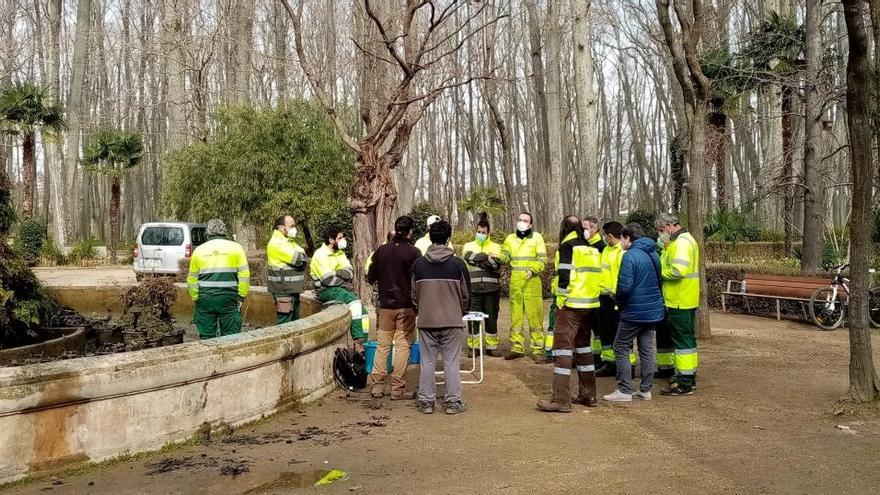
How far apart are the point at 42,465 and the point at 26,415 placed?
1.20 feet

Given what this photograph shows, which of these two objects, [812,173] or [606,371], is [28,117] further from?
[606,371]

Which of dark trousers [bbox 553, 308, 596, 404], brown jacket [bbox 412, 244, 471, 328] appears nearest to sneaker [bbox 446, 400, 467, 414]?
brown jacket [bbox 412, 244, 471, 328]

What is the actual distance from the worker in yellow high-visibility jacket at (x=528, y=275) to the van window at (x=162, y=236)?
13388 millimetres

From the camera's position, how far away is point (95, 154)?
3033 centimetres

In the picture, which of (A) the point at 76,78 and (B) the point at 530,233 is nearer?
(B) the point at 530,233

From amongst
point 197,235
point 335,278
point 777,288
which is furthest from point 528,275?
point 197,235

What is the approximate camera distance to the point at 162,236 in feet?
69.3

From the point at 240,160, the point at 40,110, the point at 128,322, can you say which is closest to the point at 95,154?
the point at 40,110

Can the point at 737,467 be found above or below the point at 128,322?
below

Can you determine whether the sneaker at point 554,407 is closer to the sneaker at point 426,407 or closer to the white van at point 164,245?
the sneaker at point 426,407

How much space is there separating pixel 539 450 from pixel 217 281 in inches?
158

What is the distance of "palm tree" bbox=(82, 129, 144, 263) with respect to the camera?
3017 centimetres

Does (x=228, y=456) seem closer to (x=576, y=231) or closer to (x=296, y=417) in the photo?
(x=296, y=417)

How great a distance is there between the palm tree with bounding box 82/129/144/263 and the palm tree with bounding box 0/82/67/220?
153 centimetres
